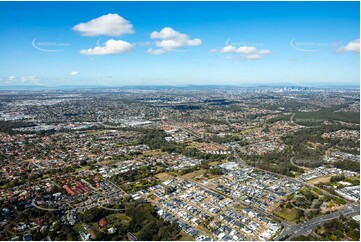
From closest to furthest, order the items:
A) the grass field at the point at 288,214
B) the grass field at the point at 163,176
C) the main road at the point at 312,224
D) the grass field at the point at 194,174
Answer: the main road at the point at 312,224 → the grass field at the point at 288,214 → the grass field at the point at 163,176 → the grass field at the point at 194,174

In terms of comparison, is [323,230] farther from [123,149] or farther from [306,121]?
[306,121]

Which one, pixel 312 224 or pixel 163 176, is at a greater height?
pixel 163 176

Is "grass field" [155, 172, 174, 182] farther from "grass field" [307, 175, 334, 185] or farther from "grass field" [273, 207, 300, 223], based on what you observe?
"grass field" [307, 175, 334, 185]

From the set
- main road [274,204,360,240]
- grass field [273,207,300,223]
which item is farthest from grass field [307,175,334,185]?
grass field [273,207,300,223]

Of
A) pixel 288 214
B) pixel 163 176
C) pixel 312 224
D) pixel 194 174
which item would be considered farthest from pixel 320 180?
pixel 163 176

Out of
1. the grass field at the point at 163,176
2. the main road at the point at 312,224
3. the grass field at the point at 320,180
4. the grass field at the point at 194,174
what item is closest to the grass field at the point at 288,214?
the main road at the point at 312,224

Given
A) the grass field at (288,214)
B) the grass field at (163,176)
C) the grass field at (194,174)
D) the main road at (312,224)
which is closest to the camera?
the main road at (312,224)

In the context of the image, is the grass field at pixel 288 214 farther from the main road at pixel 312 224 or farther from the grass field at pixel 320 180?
the grass field at pixel 320 180

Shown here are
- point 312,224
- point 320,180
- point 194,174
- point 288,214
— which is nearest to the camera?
point 312,224

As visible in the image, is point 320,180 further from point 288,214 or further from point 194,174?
point 194,174

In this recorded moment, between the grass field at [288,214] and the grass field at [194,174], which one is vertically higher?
the grass field at [194,174]

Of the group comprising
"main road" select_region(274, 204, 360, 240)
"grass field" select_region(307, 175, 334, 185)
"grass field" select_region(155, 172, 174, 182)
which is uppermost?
"grass field" select_region(155, 172, 174, 182)
